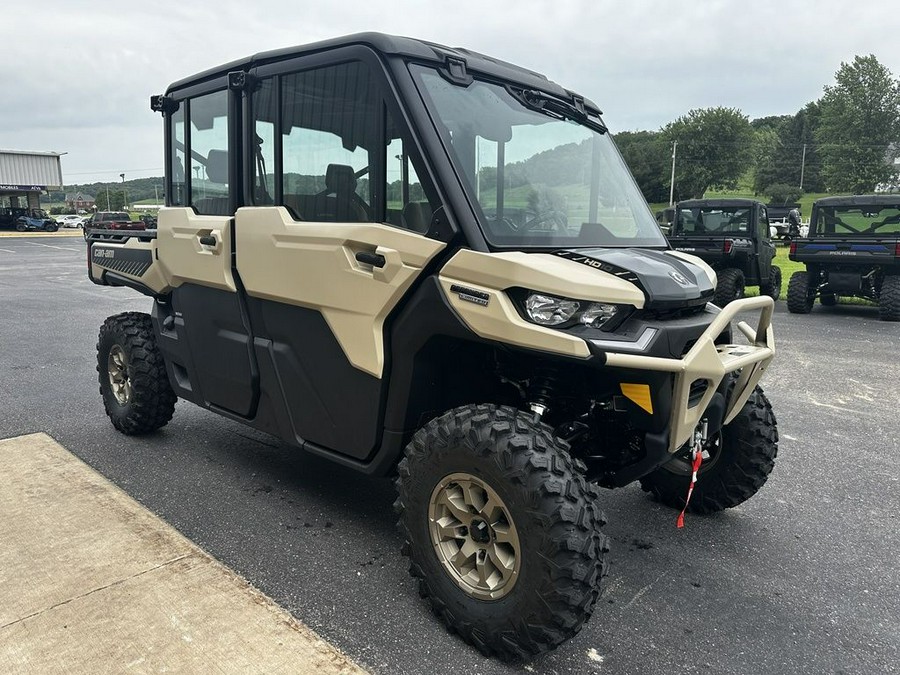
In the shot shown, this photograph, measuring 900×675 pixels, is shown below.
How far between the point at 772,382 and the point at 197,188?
579cm

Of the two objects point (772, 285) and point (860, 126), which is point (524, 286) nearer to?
point (772, 285)

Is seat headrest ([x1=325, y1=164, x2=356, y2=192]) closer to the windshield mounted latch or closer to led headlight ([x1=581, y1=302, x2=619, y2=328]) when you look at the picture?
the windshield mounted latch

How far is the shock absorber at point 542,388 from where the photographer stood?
2807 mm

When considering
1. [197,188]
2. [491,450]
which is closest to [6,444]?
[197,188]

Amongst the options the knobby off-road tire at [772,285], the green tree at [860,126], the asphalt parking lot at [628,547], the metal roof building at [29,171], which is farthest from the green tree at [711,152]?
the asphalt parking lot at [628,547]

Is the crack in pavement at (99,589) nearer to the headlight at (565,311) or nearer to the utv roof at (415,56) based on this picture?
the headlight at (565,311)

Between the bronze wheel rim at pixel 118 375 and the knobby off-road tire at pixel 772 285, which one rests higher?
the knobby off-road tire at pixel 772 285

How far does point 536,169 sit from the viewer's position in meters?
3.11

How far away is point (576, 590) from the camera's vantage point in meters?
2.36

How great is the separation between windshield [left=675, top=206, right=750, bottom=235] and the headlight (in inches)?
473

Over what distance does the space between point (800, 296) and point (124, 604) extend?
12.1m

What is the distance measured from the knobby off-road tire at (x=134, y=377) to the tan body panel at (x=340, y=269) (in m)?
1.64

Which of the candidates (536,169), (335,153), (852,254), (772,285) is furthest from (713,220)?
(335,153)

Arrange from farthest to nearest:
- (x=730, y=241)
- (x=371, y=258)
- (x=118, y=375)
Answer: (x=730, y=241) → (x=118, y=375) → (x=371, y=258)
